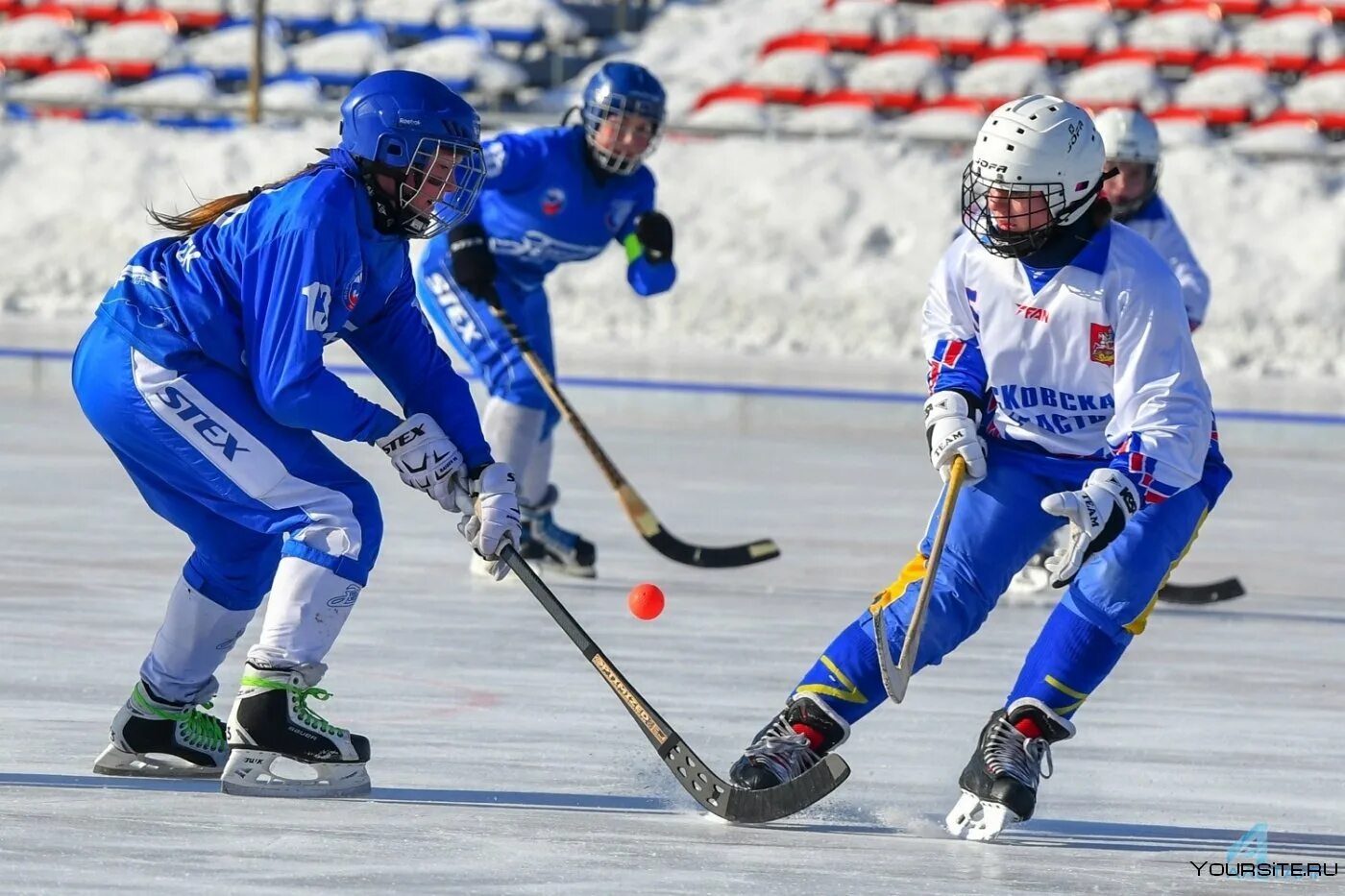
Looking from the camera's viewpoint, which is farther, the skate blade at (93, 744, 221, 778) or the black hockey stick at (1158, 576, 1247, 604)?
the black hockey stick at (1158, 576, 1247, 604)

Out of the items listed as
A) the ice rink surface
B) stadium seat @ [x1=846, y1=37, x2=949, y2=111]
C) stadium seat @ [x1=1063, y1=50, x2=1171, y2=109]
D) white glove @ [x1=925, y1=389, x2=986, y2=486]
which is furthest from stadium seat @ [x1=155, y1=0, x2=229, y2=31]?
white glove @ [x1=925, y1=389, x2=986, y2=486]

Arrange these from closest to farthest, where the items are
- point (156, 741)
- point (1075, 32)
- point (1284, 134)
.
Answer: point (156, 741), point (1284, 134), point (1075, 32)

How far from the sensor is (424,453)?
3340 mm

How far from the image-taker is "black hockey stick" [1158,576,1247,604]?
5840mm

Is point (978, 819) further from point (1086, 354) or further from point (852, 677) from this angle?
point (1086, 354)

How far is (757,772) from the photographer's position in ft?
10.9

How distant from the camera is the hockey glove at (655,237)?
20.6ft

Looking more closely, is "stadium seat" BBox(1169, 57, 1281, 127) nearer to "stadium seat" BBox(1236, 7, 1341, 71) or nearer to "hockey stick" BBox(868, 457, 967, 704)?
"stadium seat" BBox(1236, 7, 1341, 71)

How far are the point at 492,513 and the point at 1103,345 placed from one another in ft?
3.21

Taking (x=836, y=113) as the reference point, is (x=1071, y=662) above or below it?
above

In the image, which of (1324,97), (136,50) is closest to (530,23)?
(136,50)

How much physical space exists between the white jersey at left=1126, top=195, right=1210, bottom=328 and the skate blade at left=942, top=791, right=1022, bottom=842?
2.91m

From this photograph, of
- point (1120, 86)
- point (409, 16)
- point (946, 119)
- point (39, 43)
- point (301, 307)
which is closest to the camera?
point (301, 307)

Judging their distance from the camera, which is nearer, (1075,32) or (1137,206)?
(1137,206)
